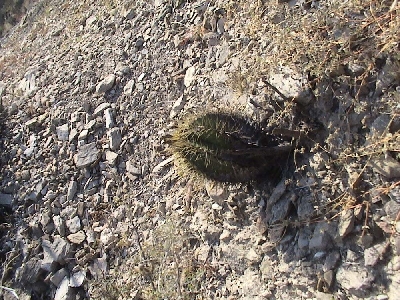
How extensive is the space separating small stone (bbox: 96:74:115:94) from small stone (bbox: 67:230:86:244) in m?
1.59

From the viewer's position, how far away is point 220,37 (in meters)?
4.34

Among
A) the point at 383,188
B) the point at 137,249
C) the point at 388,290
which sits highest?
the point at 383,188

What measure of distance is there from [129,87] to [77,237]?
5.42ft

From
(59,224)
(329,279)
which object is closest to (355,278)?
(329,279)

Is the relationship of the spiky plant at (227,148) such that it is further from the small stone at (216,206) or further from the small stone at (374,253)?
the small stone at (374,253)

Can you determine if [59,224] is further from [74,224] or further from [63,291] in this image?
[63,291]

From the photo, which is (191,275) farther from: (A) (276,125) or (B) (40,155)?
(B) (40,155)

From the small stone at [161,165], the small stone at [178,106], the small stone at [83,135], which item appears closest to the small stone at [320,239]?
the small stone at [161,165]

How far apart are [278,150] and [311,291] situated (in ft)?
3.04

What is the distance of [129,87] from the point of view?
16.2ft

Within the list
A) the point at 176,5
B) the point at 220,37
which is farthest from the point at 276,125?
the point at 176,5

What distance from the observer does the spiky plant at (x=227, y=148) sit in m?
3.01

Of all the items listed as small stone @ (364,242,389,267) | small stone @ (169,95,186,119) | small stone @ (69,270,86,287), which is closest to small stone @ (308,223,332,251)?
small stone @ (364,242,389,267)

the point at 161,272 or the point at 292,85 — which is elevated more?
the point at 292,85
